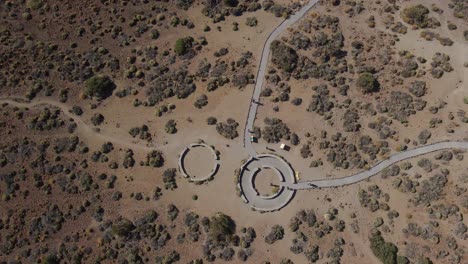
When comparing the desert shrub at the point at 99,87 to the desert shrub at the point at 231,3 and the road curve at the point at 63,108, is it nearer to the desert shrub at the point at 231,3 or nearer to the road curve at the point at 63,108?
the road curve at the point at 63,108

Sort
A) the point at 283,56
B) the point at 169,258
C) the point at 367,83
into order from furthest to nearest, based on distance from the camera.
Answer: the point at 283,56, the point at 367,83, the point at 169,258

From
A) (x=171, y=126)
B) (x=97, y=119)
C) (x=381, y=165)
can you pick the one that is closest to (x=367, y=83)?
(x=381, y=165)

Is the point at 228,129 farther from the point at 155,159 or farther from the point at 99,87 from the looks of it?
the point at 99,87

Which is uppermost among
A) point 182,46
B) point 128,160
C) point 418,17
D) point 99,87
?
point 182,46

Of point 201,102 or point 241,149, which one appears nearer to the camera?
point 241,149

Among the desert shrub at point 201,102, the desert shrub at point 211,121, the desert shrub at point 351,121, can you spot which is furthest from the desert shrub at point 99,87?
the desert shrub at point 351,121

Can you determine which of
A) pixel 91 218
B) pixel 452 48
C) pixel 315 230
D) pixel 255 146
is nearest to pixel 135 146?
pixel 91 218

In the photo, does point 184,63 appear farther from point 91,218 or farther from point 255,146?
point 91,218

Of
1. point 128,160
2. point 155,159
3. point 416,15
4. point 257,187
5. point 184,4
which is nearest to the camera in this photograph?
point 257,187
